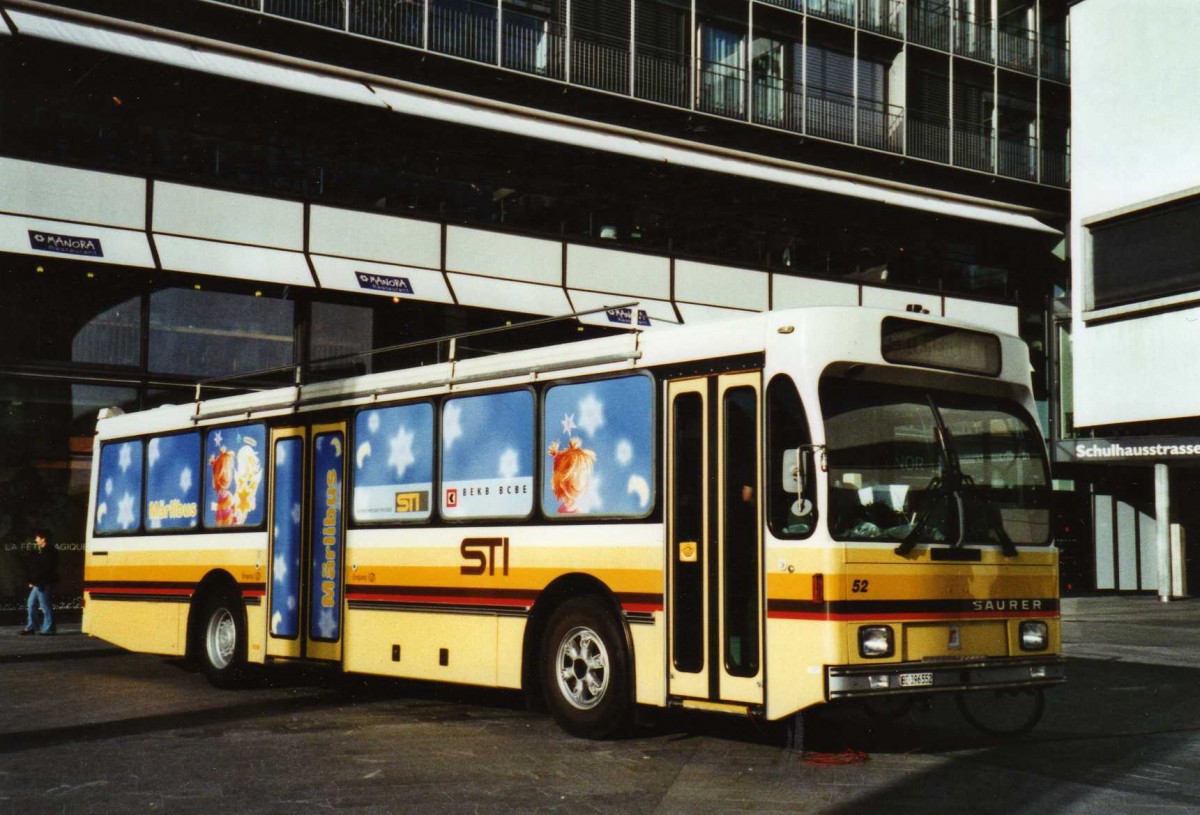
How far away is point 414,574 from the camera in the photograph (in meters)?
11.3

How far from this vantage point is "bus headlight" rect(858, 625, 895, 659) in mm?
8172

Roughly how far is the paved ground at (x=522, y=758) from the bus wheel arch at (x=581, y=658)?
0.71 feet

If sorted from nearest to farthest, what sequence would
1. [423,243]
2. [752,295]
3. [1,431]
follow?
1. [1,431]
2. [423,243]
3. [752,295]

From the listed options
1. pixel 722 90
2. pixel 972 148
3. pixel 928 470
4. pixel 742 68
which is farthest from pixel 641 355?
pixel 972 148

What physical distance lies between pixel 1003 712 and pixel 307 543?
618 cm

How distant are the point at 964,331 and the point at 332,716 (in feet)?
18.7

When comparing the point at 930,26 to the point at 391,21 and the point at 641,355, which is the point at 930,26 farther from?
the point at 641,355

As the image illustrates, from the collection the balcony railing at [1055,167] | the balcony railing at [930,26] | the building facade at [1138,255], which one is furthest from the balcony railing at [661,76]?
the balcony railing at [1055,167]

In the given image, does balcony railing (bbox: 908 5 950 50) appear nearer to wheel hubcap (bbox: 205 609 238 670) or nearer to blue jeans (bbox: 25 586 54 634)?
blue jeans (bbox: 25 586 54 634)

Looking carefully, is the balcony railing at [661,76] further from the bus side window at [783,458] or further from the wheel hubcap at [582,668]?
the bus side window at [783,458]

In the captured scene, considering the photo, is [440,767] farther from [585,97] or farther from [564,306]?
[585,97]

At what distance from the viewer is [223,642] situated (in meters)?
13.5

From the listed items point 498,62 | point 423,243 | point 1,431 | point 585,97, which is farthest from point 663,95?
point 1,431

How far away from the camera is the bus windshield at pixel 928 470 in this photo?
8367mm
